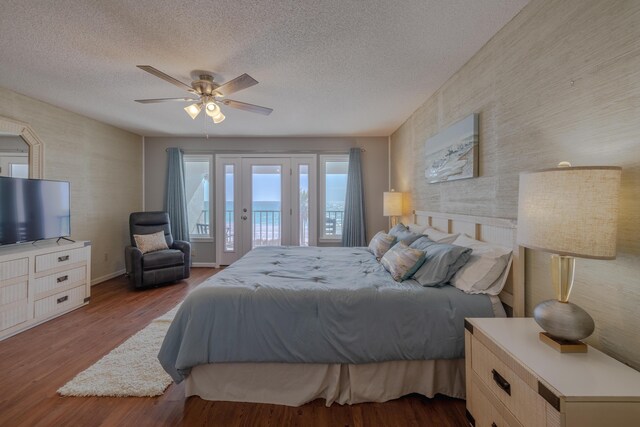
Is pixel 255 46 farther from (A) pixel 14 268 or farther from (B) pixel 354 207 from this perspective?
(B) pixel 354 207

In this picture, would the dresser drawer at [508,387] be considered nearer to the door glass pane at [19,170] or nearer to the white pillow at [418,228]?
the white pillow at [418,228]

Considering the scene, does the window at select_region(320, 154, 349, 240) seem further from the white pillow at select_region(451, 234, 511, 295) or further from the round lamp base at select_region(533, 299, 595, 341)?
the round lamp base at select_region(533, 299, 595, 341)

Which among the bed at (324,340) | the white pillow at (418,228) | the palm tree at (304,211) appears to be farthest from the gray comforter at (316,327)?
the palm tree at (304,211)

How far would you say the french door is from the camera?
5.07m

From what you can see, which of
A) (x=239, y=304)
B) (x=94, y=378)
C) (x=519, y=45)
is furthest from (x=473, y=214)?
(x=94, y=378)

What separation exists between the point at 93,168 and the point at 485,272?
5.28m

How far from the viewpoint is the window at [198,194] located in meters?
5.17

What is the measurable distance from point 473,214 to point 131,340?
329 centimetres

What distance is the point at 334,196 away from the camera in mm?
5133

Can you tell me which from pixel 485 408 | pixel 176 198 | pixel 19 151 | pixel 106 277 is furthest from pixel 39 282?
pixel 485 408

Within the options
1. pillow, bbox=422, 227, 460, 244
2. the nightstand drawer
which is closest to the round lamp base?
the nightstand drawer

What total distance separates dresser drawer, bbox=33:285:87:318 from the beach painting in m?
4.39

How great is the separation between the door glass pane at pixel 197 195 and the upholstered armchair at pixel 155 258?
0.59 metres

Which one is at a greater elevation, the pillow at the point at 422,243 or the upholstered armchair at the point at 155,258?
the pillow at the point at 422,243
